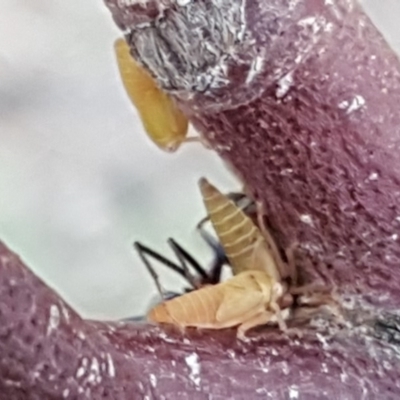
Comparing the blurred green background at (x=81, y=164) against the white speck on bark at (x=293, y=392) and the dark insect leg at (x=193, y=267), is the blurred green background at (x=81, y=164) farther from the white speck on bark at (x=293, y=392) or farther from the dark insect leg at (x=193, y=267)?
the white speck on bark at (x=293, y=392)

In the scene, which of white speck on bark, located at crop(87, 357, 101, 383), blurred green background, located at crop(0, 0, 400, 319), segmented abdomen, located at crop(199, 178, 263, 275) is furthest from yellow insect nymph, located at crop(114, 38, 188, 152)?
blurred green background, located at crop(0, 0, 400, 319)

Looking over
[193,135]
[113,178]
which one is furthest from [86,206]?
[193,135]

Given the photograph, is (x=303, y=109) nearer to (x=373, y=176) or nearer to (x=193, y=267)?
(x=373, y=176)

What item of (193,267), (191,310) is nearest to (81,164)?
(193,267)

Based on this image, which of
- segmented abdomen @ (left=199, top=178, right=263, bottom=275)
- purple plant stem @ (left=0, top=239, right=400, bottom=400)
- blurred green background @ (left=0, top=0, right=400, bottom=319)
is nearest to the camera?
purple plant stem @ (left=0, top=239, right=400, bottom=400)

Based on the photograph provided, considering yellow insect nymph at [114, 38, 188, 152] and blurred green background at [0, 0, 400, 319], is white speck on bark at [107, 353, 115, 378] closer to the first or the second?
yellow insect nymph at [114, 38, 188, 152]

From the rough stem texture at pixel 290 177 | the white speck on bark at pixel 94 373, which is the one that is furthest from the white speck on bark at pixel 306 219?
the white speck on bark at pixel 94 373

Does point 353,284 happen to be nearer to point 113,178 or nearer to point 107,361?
point 107,361
